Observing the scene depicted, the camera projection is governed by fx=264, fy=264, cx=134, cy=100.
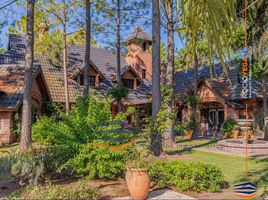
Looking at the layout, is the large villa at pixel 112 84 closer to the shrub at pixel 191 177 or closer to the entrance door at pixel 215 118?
the entrance door at pixel 215 118

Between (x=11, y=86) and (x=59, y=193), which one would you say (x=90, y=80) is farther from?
(x=59, y=193)

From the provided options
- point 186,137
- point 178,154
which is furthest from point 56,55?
point 178,154

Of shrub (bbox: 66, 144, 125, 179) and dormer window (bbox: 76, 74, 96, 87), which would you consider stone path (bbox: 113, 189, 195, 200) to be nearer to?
shrub (bbox: 66, 144, 125, 179)

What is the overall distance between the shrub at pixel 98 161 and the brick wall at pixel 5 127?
11.1m

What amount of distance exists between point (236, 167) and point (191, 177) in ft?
12.3

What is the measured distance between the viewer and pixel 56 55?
2659cm

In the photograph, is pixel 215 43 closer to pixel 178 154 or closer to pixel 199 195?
pixel 199 195

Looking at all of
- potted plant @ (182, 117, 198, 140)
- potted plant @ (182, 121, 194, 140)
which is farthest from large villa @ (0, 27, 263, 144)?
potted plant @ (182, 121, 194, 140)

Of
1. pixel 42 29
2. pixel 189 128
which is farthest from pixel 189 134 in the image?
pixel 42 29

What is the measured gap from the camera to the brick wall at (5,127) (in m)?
17.1

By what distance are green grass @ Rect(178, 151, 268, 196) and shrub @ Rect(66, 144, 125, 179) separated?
3.36 meters

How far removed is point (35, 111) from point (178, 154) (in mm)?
12518

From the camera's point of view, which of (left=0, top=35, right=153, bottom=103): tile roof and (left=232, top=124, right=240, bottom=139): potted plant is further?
(left=0, top=35, right=153, bottom=103): tile roof

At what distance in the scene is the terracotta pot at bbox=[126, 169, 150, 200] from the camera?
6070 mm
